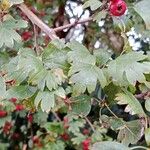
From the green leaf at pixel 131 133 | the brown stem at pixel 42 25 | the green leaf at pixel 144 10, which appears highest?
the brown stem at pixel 42 25

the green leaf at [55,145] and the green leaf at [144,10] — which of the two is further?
the green leaf at [55,145]

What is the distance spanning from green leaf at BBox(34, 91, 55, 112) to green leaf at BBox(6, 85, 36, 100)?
4 cm

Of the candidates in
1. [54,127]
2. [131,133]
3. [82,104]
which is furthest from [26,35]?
[131,133]

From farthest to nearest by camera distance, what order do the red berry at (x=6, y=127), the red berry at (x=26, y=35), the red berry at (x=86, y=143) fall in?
1. the red berry at (x=6, y=127)
2. the red berry at (x=86, y=143)
3. the red berry at (x=26, y=35)

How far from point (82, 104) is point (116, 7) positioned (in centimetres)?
27

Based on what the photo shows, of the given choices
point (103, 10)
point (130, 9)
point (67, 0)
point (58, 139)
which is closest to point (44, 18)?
point (67, 0)

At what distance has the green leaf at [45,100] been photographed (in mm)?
1061

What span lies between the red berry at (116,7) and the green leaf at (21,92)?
293 mm

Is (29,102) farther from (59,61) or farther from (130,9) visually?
(130,9)

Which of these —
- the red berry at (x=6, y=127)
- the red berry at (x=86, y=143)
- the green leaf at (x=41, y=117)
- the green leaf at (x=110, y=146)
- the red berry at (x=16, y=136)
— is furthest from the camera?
the red berry at (x=16, y=136)

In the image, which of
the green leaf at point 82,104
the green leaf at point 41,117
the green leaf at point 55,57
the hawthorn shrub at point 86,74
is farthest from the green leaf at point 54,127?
the green leaf at point 55,57

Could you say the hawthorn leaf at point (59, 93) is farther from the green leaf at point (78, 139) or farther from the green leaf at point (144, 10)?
the green leaf at point (78, 139)

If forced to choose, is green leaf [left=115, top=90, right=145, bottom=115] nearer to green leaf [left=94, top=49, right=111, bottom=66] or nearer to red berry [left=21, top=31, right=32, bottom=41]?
green leaf [left=94, top=49, right=111, bottom=66]

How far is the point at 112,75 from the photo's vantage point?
1041mm
